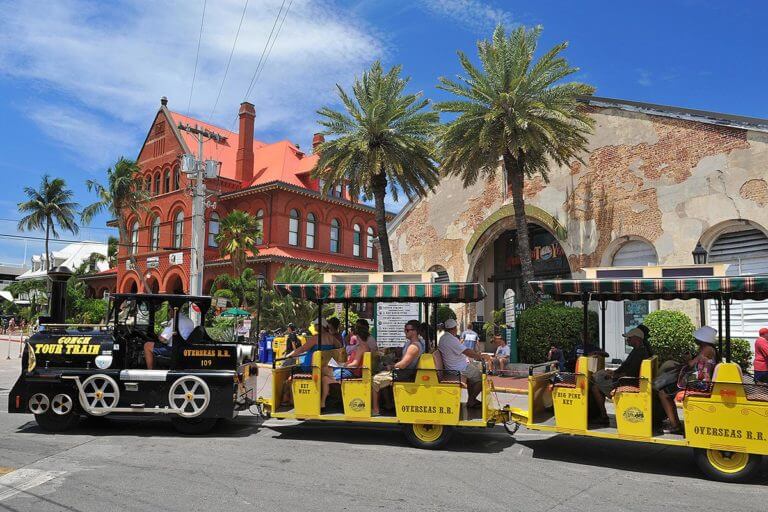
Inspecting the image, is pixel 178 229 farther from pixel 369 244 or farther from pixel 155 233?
pixel 369 244

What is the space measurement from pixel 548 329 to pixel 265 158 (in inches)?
1184

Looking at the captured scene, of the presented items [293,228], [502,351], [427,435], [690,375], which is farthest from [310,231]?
[690,375]

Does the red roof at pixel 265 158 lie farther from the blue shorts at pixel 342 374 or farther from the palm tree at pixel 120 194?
the blue shorts at pixel 342 374

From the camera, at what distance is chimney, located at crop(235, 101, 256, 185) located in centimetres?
4225

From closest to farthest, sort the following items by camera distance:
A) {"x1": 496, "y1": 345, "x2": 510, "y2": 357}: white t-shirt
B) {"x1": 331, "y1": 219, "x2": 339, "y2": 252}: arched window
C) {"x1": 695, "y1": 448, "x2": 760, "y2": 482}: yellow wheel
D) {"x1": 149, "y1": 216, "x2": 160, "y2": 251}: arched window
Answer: {"x1": 695, "y1": 448, "x2": 760, "y2": 482}: yellow wheel
{"x1": 496, "y1": 345, "x2": 510, "y2": 357}: white t-shirt
{"x1": 331, "y1": 219, "x2": 339, "y2": 252}: arched window
{"x1": 149, "y1": 216, "x2": 160, "y2": 251}: arched window

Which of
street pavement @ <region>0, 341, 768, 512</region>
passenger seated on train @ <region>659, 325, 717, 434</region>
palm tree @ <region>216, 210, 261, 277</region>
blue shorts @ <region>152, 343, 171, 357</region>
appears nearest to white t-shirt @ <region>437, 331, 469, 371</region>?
street pavement @ <region>0, 341, 768, 512</region>

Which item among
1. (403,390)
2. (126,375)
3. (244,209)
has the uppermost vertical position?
(244,209)

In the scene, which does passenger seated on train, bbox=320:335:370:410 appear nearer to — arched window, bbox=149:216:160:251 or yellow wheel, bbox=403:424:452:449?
yellow wheel, bbox=403:424:452:449

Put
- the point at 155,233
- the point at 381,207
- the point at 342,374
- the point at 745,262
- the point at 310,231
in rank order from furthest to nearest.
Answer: the point at 155,233 < the point at 310,231 < the point at 381,207 < the point at 745,262 < the point at 342,374

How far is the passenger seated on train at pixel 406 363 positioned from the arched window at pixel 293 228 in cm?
3220

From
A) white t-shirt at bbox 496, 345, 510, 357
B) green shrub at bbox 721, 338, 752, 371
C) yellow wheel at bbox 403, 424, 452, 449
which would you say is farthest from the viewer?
white t-shirt at bbox 496, 345, 510, 357

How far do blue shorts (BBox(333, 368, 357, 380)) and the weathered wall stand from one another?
547 inches

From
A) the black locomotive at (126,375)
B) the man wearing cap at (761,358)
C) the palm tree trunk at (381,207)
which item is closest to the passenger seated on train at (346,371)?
the black locomotive at (126,375)

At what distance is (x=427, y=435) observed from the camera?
8.54 m
